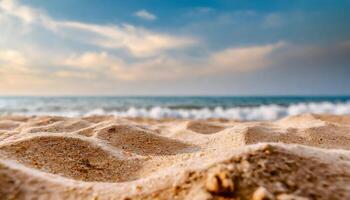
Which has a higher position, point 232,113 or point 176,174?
point 176,174

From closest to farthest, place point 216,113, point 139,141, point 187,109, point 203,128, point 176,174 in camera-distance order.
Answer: point 176,174, point 139,141, point 203,128, point 216,113, point 187,109

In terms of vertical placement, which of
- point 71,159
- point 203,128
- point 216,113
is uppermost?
point 71,159

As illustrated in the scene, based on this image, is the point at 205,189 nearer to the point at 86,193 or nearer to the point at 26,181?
the point at 86,193

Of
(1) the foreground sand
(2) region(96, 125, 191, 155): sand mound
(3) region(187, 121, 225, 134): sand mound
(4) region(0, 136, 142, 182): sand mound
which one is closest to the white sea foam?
(3) region(187, 121, 225, 134): sand mound

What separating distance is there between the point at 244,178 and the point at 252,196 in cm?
11

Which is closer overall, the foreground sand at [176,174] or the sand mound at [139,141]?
the foreground sand at [176,174]

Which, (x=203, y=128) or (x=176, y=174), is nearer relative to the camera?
(x=176, y=174)

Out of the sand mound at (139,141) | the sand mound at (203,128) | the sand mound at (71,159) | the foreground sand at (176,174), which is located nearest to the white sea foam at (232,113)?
the sand mound at (203,128)

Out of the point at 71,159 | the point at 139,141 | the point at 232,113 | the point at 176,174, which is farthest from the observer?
the point at 232,113

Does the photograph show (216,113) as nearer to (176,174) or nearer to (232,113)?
(232,113)

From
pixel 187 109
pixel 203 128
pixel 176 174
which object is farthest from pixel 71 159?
pixel 187 109

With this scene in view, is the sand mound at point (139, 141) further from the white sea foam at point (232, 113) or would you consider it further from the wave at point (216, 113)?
the white sea foam at point (232, 113)

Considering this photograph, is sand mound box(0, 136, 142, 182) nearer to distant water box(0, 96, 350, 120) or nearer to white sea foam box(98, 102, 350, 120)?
white sea foam box(98, 102, 350, 120)

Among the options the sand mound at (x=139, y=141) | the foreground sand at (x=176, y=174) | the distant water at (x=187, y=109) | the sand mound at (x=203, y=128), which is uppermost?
the foreground sand at (x=176, y=174)
